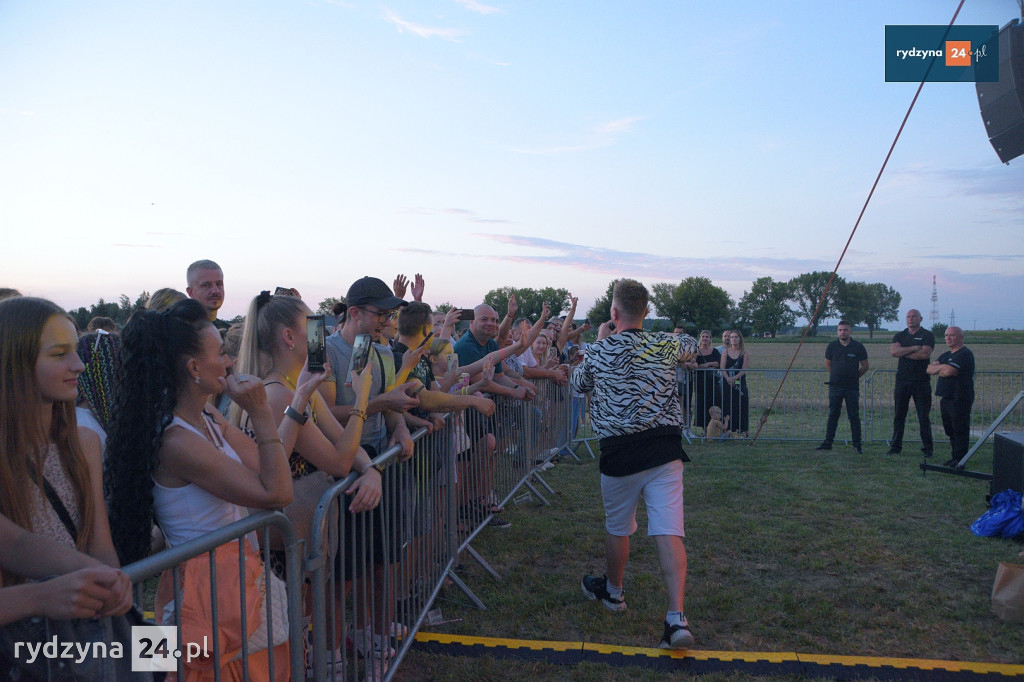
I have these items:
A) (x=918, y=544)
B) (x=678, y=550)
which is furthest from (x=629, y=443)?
(x=918, y=544)

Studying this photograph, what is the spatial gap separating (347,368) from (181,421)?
1517 millimetres

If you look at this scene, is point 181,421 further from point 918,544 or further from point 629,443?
point 918,544

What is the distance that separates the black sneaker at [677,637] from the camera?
3881 mm

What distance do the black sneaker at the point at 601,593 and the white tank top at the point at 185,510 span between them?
304 cm

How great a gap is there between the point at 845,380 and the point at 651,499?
798 centimetres

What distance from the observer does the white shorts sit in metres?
4.13

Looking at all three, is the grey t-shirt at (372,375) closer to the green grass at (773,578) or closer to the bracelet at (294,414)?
the bracelet at (294,414)

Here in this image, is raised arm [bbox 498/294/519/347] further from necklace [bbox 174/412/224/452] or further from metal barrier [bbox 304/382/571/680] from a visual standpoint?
necklace [bbox 174/412/224/452]

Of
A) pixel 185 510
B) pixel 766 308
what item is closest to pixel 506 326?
A: pixel 185 510

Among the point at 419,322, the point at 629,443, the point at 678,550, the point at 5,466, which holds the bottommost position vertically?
the point at 678,550

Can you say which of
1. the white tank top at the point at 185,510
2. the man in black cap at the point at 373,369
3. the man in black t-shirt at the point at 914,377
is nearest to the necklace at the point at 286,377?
the white tank top at the point at 185,510

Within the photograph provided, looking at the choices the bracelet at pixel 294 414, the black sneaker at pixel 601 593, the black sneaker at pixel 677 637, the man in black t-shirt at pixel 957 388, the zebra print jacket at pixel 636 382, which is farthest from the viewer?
the man in black t-shirt at pixel 957 388

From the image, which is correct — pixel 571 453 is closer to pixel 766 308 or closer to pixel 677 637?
pixel 677 637

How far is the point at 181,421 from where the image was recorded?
7.14 feet
